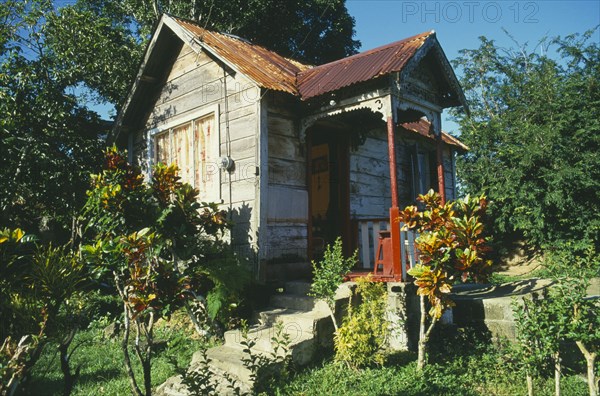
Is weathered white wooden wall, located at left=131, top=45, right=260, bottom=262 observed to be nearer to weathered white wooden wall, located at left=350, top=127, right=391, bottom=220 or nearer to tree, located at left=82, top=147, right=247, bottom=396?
tree, located at left=82, top=147, right=247, bottom=396

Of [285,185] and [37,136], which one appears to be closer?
[285,185]

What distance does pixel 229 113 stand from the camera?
7.98 metres

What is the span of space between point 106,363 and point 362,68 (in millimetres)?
6102

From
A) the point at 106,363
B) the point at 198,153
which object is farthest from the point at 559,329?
the point at 198,153

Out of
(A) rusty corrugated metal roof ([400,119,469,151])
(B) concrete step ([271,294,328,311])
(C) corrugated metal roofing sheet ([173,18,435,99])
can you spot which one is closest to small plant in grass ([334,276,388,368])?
(B) concrete step ([271,294,328,311])

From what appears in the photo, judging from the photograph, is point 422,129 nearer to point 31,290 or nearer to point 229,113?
point 229,113

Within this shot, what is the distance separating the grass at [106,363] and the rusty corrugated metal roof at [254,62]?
4.33m

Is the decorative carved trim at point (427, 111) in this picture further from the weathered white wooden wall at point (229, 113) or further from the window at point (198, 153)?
the window at point (198, 153)

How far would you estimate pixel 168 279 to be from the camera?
400cm

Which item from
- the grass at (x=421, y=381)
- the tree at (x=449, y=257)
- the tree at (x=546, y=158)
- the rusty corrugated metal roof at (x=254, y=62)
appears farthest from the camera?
the tree at (x=546, y=158)

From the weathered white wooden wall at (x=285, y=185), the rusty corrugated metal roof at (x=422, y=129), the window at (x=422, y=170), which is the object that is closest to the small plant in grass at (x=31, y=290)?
the weathered white wooden wall at (x=285, y=185)

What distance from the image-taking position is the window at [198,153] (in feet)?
27.1

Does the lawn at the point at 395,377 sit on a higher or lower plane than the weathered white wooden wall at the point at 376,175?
lower

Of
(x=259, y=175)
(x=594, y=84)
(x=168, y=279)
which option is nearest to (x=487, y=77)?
(x=594, y=84)
